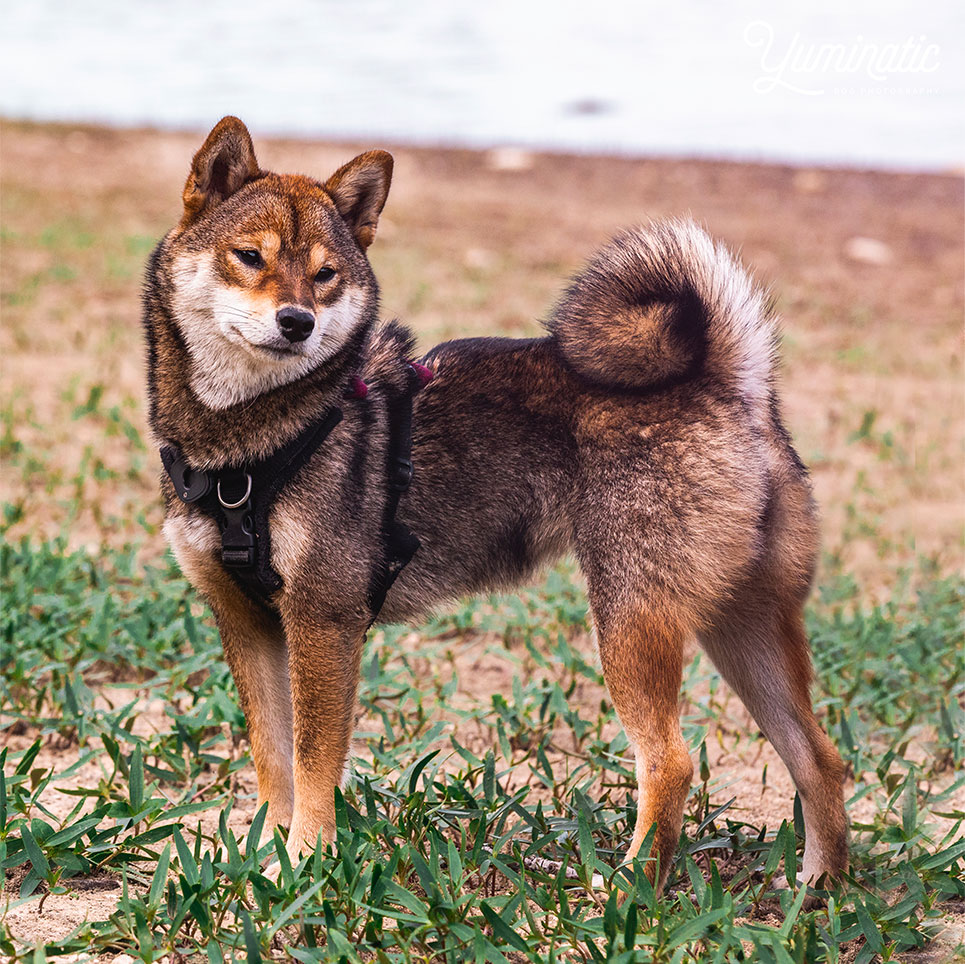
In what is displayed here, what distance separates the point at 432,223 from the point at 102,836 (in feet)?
34.0

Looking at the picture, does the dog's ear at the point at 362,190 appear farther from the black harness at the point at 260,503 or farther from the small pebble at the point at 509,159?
the small pebble at the point at 509,159

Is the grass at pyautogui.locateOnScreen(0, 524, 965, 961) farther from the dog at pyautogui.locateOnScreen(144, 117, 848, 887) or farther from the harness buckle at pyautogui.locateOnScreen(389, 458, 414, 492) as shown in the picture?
the harness buckle at pyautogui.locateOnScreen(389, 458, 414, 492)

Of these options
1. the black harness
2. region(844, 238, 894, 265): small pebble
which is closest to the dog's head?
the black harness

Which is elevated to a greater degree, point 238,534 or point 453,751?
point 238,534

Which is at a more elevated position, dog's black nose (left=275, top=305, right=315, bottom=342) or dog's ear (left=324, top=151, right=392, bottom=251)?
dog's ear (left=324, top=151, right=392, bottom=251)

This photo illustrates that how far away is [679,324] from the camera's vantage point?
328 centimetres

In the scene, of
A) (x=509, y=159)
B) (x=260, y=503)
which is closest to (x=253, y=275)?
(x=260, y=503)

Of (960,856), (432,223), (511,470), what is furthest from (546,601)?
(432,223)

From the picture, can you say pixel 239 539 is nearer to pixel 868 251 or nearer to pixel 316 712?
pixel 316 712

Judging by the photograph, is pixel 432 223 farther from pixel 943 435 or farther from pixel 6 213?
pixel 943 435

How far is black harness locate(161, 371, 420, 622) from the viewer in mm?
3045

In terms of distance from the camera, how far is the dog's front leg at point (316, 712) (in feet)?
10.2

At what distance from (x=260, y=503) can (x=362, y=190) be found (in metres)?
0.97

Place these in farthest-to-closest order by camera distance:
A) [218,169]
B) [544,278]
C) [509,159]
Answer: [509,159]
[544,278]
[218,169]
